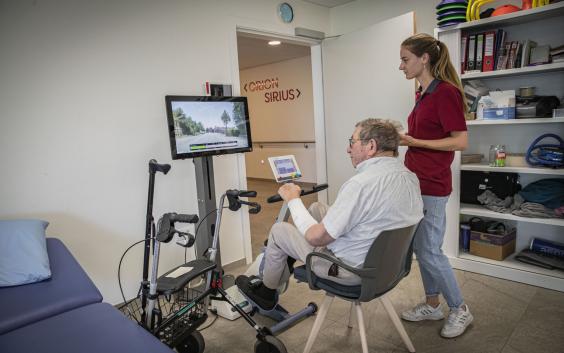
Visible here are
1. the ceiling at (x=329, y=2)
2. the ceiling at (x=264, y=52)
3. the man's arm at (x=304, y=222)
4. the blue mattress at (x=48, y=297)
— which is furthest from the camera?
the ceiling at (x=264, y=52)

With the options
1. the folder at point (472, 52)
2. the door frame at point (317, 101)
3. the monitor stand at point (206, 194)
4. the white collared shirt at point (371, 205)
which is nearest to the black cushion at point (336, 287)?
the white collared shirt at point (371, 205)

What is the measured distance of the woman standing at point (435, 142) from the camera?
1938mm

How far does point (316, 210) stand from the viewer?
6.99 ft

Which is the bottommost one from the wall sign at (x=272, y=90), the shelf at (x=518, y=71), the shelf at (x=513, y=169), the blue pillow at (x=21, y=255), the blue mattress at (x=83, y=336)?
the blue mattress at (x=83, y=336)

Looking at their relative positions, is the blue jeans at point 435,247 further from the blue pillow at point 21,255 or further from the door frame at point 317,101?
the blue pillow at point 21,255

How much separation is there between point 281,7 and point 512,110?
207 centimetres

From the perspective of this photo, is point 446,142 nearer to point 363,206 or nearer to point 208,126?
point 363,206

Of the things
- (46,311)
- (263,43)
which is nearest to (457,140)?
(46,311)

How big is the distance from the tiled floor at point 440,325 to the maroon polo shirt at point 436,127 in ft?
2.66

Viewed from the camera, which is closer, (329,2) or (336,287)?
(336,287)

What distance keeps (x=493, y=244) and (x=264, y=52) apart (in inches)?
176

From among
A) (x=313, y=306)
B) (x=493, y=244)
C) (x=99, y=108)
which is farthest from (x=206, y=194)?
(x=493, y=244)

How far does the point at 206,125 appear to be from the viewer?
2391mm

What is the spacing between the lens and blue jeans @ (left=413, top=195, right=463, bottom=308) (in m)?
2.00
